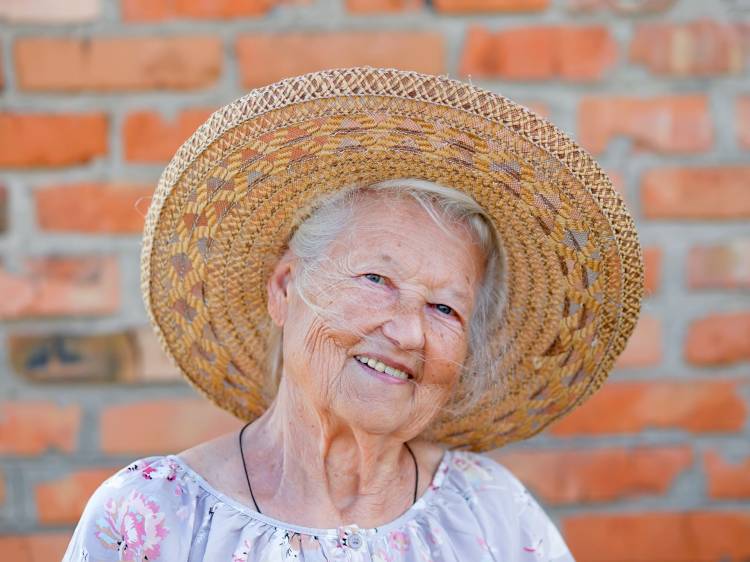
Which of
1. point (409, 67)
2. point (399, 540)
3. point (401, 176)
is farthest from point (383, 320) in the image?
point (409, 67)

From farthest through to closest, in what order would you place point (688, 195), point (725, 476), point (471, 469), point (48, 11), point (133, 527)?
point (725, 476) < point (688, 195) < point (48, 11) < point (471, 469) < point (133, 527)

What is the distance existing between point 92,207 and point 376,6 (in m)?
0.89

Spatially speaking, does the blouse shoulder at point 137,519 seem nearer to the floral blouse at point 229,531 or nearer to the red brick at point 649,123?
the floral blouse at point 229,531

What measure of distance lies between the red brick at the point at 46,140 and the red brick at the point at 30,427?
2.04ft

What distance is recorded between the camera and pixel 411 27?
8.71ft

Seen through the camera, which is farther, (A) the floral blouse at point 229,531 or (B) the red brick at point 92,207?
(B) the red brick at point 92,207

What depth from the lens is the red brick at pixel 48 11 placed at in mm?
2602

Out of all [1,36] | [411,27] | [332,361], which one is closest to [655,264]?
[411,27]

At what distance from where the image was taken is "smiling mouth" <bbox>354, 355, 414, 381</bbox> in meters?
2.00

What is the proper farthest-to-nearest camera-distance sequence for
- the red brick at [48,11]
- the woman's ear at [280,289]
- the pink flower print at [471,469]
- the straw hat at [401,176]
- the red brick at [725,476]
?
the red brick at [725,476]
the red brick at [48,11]
the pink flower print at [471,469]
the woman's ear at [280,289]
the straw hat at [401,176]

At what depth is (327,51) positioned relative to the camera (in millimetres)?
2639

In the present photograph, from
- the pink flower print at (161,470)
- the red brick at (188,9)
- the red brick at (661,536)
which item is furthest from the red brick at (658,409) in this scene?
the red brick at (188,9)

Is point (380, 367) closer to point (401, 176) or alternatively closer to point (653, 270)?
point (401, 176)

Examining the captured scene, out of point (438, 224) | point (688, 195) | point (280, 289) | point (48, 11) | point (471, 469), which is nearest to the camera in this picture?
point (438, 224)
